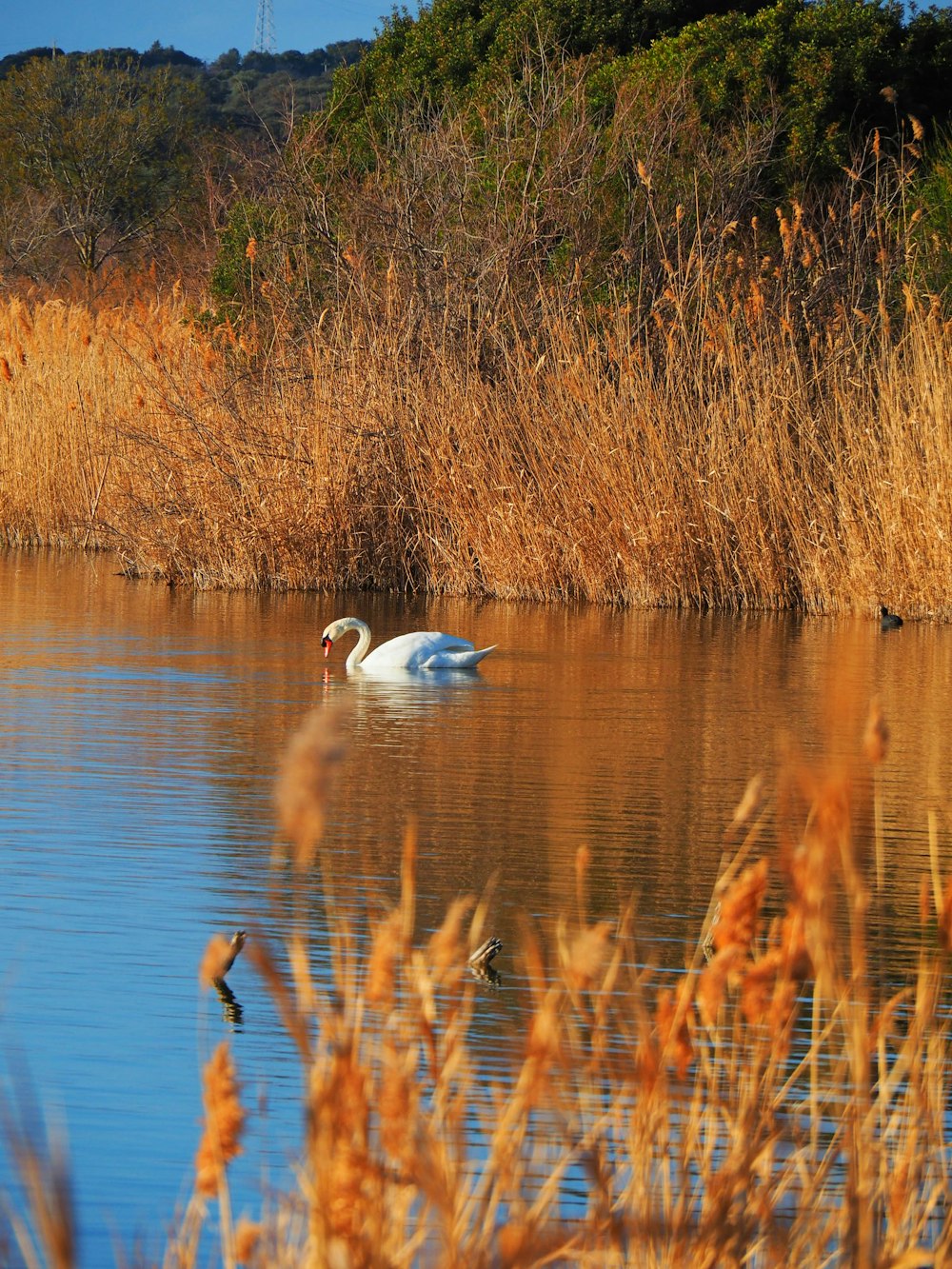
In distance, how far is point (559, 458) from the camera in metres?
13.3

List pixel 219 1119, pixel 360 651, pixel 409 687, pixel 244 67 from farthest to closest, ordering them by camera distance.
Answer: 1. pixel 244 67
2. pixel 360 651
3. pixel 409 687
4. pixel 219 1119

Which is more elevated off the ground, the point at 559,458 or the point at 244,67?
the point at 244,67

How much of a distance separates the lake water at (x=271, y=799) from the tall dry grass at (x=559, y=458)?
1.02 m

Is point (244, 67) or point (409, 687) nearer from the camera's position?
point (409, 687)

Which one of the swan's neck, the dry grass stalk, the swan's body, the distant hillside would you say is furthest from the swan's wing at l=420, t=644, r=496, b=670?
the distant hillside

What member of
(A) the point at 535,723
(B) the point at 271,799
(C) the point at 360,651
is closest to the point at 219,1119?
(B) the point at 271,799

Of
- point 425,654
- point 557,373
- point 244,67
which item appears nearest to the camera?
point 425,654

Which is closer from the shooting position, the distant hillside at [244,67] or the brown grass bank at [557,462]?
the brown grass bank at [557,462]

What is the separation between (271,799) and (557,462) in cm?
748

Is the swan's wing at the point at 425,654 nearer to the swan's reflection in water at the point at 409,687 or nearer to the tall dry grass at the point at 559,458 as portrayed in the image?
the swan's reflection in water at the point at 409,687

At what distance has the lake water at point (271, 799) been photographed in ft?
11.3

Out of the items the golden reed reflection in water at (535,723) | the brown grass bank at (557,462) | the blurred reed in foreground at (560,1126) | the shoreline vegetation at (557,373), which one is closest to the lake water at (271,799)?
the golden reed reflection in water at (535,723)

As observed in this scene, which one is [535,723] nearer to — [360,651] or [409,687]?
[409,687]

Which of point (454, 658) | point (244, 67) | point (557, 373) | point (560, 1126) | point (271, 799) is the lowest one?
point (271, 799)
